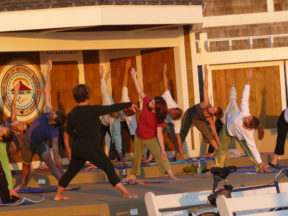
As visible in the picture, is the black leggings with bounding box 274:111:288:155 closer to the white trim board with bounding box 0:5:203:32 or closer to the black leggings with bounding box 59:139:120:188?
the white trim board with bounding box 0:5:203:32

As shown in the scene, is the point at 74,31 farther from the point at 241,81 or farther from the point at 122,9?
the point at 241,81

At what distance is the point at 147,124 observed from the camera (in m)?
13.1

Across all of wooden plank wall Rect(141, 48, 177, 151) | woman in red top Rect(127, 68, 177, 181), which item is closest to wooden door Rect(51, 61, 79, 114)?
wooden plank wall Rect(141, 48, 177, 151)

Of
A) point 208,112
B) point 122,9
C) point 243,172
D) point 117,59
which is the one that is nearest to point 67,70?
point 117,59

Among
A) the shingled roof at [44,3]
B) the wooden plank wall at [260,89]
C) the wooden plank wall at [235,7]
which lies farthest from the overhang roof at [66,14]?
the wooden plank wall at [235,7]

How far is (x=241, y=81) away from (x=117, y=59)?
3.88m

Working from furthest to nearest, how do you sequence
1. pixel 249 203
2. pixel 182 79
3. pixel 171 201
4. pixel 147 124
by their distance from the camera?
pixel 182 79 < pixel 147 124 < pixel 171 201 < pixel 249 203

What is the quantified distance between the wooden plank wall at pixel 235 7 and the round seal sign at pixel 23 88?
297 inches

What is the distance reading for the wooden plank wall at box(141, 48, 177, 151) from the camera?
18.1 metres

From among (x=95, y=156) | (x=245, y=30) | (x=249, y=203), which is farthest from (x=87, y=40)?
(x=249, y=203)

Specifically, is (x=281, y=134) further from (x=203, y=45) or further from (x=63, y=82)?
(x=203, y=45)

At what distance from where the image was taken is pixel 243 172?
14859 mm

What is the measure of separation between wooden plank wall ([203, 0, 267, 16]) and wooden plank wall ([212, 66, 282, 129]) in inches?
122

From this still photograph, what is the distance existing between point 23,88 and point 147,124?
17.0ft
